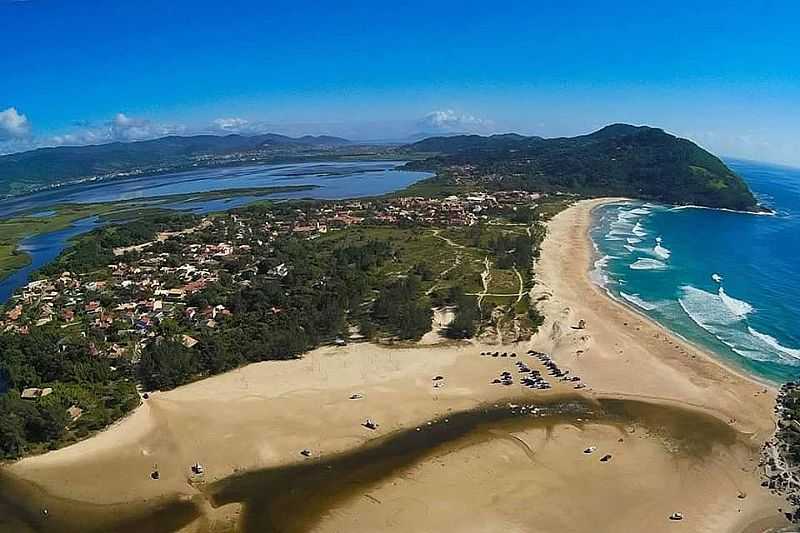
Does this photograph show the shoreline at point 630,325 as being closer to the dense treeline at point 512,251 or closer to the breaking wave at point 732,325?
the dense treeline at point 512,251

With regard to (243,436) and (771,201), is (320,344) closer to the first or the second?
(243,436)

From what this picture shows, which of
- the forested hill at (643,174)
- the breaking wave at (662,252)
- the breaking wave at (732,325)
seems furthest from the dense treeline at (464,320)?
the forested hill at (643,174)

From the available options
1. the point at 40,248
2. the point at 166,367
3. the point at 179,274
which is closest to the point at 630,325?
the point at 166,367

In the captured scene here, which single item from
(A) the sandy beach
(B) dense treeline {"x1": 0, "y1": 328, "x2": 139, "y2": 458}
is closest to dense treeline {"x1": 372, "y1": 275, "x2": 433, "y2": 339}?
(A) the sandy beach

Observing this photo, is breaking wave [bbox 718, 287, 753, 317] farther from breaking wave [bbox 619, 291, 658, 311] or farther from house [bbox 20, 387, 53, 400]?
house [bbox 20, 387, 53, 400]

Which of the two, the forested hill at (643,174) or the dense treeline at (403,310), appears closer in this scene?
Result: the dense treeline at (403,310)

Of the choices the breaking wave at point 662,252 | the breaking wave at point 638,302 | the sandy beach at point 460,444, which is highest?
the breaking wave at point 662,252

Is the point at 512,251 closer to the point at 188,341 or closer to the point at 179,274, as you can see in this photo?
the point at 179,274
